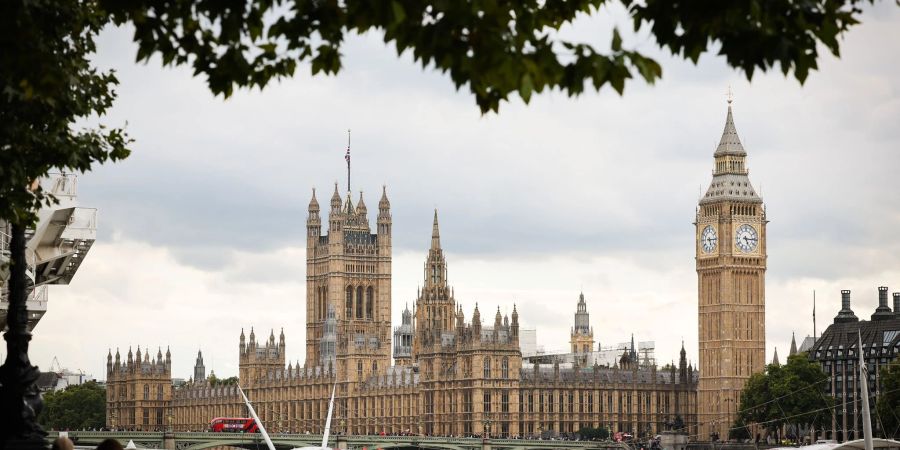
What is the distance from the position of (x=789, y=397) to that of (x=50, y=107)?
111m

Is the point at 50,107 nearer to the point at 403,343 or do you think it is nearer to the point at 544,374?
the point at 544,374

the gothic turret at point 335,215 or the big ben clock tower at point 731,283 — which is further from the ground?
the gothic turret at point 335,215

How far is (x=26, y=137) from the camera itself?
18.6 meters

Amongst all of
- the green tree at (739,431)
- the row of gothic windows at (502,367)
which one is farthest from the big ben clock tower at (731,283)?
the row of gothic windows at (502,367)

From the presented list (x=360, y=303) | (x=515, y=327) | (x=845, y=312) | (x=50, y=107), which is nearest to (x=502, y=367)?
(x=515, y=327)

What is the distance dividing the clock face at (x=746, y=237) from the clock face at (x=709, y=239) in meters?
1.79

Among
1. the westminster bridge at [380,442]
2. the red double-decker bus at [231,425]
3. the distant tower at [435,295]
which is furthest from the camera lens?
the distant tower at [435,295]

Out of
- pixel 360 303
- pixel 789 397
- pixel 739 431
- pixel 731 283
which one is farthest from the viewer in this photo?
pixel 360 303

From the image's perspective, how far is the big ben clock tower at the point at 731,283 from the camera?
141125 mm

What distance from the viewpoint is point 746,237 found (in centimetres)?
14200

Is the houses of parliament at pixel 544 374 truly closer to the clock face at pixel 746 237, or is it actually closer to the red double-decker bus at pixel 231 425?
the clock face at pixel 746 237

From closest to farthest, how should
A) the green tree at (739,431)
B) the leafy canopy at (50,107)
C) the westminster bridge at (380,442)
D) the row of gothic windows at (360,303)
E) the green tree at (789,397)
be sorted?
the leafy canopy at (50,107)
the westminster bridge at (380,442)
the green tree at (789,397)
the green tree at (739,431)
the row of gothic windows at (360,303)

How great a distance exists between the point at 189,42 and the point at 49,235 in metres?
36.8

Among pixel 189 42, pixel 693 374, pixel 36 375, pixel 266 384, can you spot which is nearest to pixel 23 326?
pixel 36 375
